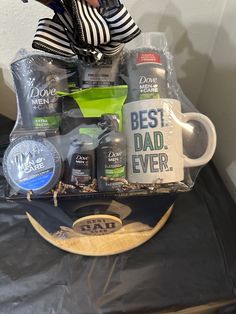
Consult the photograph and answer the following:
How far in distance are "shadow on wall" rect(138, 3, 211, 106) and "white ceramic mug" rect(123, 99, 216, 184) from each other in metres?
0.28

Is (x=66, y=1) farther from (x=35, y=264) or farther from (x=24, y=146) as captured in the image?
(x=35, y=264)

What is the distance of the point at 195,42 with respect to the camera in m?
0.75

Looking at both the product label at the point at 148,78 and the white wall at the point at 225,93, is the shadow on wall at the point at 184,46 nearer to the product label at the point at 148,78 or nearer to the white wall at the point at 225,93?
the white wall at the point at 225,93

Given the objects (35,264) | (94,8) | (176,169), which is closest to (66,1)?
(94,8)

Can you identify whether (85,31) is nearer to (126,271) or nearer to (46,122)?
(46,122)

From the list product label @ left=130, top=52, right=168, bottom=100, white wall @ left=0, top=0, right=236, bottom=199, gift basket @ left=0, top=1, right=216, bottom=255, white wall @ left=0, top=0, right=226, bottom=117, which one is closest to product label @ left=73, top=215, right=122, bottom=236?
gift basket @ left=0, top=1, right=216, bottom=255

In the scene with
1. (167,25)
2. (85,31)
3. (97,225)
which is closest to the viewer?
(85,31)

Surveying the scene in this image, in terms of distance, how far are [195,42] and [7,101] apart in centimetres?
48

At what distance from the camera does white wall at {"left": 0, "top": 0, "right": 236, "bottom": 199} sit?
0.67 meters

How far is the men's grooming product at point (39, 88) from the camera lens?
50 centimetres

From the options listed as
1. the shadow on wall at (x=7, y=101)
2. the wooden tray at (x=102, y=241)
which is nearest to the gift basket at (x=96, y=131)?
the wooden tray at (x=102, y=241)

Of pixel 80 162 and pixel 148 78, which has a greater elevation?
pixel 148 78

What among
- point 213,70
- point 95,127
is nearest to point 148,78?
point 95,127

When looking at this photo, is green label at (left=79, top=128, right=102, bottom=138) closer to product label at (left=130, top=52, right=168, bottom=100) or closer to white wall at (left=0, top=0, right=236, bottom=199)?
product label at (left=130, top=52, right=168, bottom=100)
